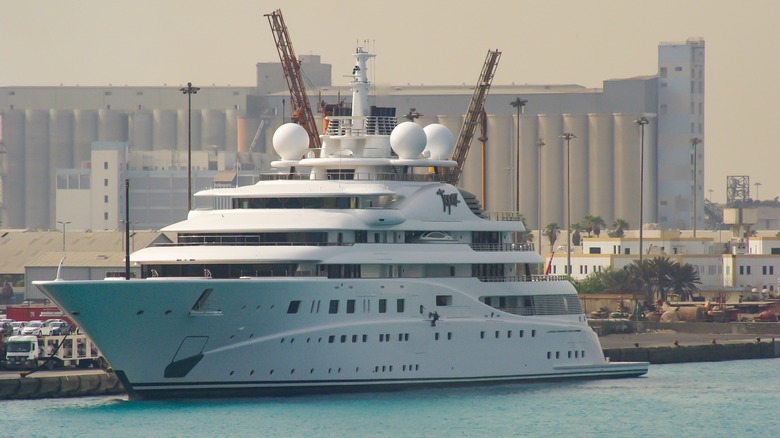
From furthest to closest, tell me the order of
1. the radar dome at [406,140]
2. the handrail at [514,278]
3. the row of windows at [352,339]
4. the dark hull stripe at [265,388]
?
the radar dome at [406,140]
the handrail at [514,278]
the row of windows at [352,339]
the dark hull stripe at [265,388]

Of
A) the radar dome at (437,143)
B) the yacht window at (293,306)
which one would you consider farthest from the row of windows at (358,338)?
the radar dome at (437,143)

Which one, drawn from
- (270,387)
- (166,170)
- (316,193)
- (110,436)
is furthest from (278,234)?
(166,170)

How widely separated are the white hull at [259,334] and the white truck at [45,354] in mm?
9995

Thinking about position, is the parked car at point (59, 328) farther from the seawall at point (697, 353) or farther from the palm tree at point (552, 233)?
the palm tree at point (552, 233)

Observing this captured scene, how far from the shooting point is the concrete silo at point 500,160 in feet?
594

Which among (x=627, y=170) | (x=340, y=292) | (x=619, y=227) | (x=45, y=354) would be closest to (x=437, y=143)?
(x=340, y=292)

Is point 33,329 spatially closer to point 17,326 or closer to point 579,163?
point 17,326

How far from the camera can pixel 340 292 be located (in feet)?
153

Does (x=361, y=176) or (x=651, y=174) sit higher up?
(x=651, y=174)

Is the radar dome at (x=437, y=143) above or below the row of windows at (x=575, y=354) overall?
above

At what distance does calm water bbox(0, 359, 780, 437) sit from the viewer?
42.6m

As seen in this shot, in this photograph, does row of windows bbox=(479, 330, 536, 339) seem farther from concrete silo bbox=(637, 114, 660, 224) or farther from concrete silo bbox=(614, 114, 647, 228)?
concrete silo bbox=(637, 114, 660, 224)

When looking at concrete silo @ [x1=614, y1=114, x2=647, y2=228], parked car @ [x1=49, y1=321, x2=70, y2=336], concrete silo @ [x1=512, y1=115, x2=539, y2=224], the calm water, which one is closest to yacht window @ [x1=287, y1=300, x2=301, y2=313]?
the calm water

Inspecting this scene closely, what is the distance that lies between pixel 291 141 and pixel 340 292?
423 inches
